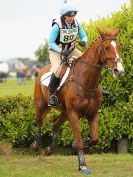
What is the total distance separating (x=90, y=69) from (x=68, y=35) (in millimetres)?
917

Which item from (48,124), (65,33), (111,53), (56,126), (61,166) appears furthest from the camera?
(48,124)

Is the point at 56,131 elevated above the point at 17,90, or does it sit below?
below

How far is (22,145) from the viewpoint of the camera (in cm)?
1343

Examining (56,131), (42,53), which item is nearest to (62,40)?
(56,131)

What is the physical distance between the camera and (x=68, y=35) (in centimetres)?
1041

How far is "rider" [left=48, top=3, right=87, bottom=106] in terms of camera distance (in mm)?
10156

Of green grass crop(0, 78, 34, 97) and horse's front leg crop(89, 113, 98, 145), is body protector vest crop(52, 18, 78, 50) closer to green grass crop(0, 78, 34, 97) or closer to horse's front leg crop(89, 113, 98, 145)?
horse's front leg crop(89, 113, 98, 145)

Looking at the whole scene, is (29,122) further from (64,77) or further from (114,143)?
(64,77)

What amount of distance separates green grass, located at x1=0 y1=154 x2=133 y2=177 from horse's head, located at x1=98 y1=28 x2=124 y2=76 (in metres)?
1.82

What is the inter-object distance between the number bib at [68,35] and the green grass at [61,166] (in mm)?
2406

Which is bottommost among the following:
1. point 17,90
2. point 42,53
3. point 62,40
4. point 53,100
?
point 53,100

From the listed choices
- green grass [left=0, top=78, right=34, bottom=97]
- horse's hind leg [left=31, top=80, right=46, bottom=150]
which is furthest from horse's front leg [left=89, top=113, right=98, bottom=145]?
green grass [left=0, top=78, right=34, bottom=97]

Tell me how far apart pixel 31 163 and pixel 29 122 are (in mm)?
2103

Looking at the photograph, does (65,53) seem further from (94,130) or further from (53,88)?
(94,130)
